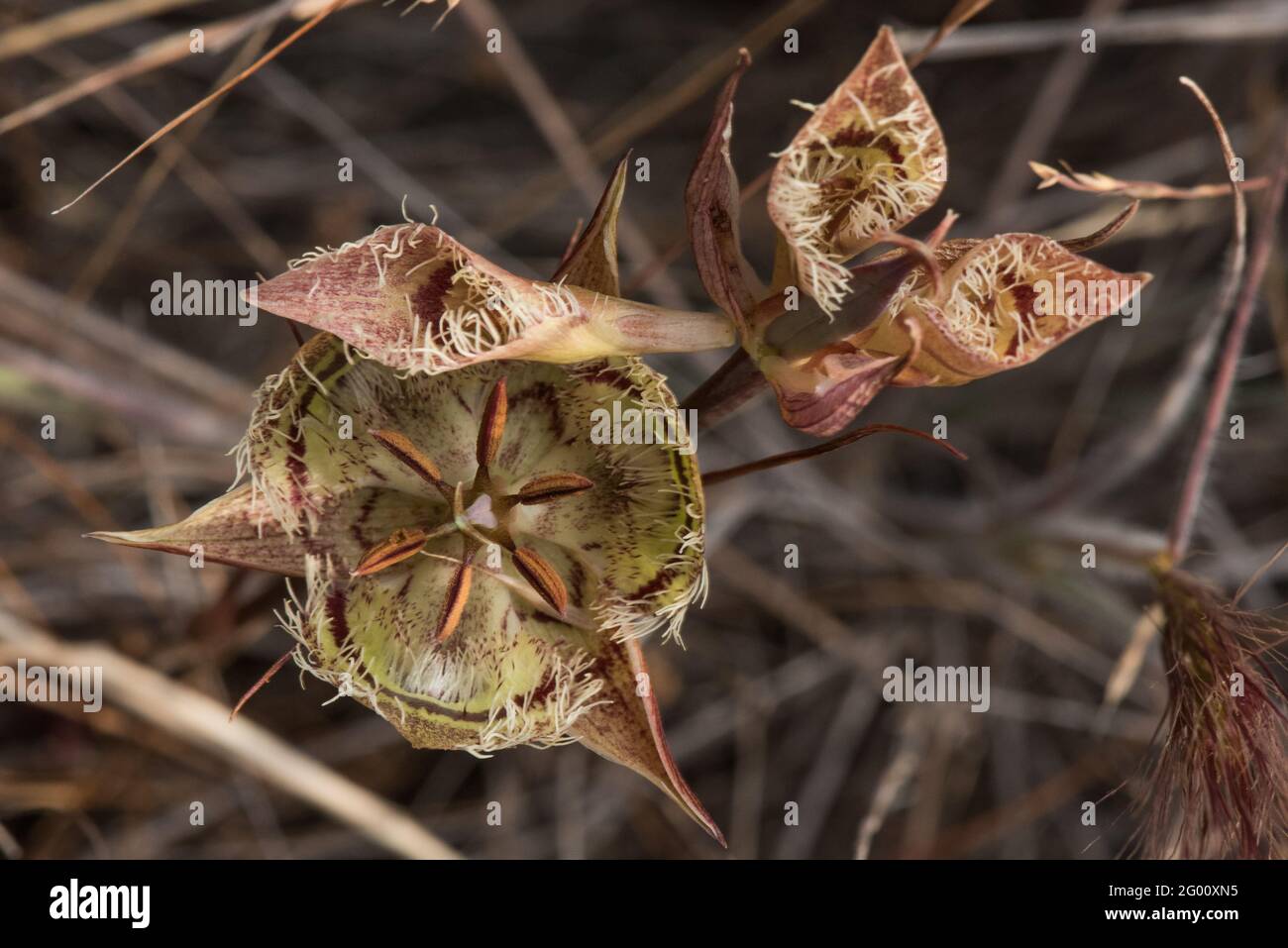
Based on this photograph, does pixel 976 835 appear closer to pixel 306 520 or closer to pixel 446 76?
pixel 306 520

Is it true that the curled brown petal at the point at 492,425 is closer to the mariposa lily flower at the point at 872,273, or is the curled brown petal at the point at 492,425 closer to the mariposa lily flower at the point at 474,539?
the mariposa lily flower at the point at 474,539

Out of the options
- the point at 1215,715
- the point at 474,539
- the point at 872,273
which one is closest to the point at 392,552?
the point at 474,539

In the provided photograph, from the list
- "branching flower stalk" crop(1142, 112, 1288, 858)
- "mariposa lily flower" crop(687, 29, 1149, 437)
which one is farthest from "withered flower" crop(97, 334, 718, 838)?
"branching flower stalk" crop(1142, 112, 1288, 858)

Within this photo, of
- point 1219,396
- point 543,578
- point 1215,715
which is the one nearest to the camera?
point 543,578

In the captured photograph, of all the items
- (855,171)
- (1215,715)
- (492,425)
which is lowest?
(1215,715)

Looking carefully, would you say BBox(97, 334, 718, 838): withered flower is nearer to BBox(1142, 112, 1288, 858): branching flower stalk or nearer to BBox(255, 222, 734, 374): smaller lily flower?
BBox(255, 222, 734, 374): smaller lily flower

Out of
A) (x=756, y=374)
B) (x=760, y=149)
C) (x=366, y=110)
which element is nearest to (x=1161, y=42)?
(x=760, y=149)

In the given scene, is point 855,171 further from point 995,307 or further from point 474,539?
point 474,539

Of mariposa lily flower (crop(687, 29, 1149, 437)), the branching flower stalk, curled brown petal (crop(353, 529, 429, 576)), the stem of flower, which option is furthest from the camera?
the stem of flower
